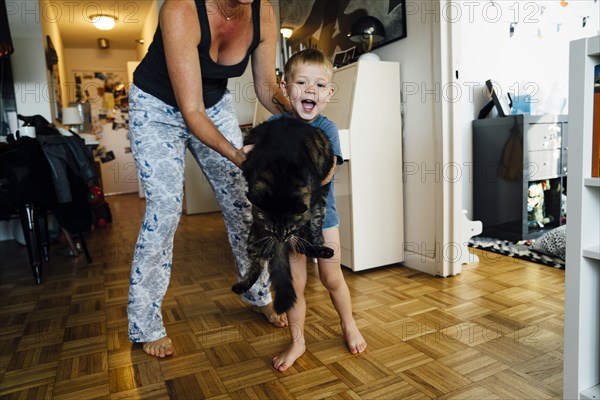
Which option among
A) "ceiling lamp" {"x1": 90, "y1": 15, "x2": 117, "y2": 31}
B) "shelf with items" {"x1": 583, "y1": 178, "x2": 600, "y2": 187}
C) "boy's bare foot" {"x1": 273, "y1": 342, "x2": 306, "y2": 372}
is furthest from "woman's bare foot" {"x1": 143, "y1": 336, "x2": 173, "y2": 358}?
"ceiling lamp" {"x1": 90, "y1": 15, "x2": 117, "y2": 31}

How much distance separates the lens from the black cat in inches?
39.3

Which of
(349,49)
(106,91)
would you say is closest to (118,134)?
(106,91)

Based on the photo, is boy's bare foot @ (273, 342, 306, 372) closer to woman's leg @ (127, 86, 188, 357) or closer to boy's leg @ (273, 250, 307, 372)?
boy's leg @ (273, 250, 307, 372)

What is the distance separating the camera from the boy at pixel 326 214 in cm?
128

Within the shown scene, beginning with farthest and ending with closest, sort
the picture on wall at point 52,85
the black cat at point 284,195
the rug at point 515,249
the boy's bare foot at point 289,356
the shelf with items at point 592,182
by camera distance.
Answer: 1. the picture on wall at point 52,85
2. the rug at point 515,249
3. the boy's bare foot at point 289,356
4. the black cat at point 284,195
5. the shelf with items at point 592,182

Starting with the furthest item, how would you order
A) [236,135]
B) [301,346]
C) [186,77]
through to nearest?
[236,135] < [301,346] < [186,77]

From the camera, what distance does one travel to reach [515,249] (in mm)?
2492

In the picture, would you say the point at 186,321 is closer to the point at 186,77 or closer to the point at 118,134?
the point at 186,77

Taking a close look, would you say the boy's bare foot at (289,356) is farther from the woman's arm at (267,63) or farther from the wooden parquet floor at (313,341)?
the woman's arm at (267,63)

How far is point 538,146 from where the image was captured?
269 centimetres

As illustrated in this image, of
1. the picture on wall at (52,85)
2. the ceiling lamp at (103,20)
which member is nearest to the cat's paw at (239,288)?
the picture on wall at (52,85)

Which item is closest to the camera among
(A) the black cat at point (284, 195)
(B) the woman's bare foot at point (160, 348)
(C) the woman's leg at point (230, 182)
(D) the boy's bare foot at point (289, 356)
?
(A) the black cat at point (284, 195)

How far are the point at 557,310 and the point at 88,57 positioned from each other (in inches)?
302

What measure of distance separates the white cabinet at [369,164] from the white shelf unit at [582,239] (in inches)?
48.0
